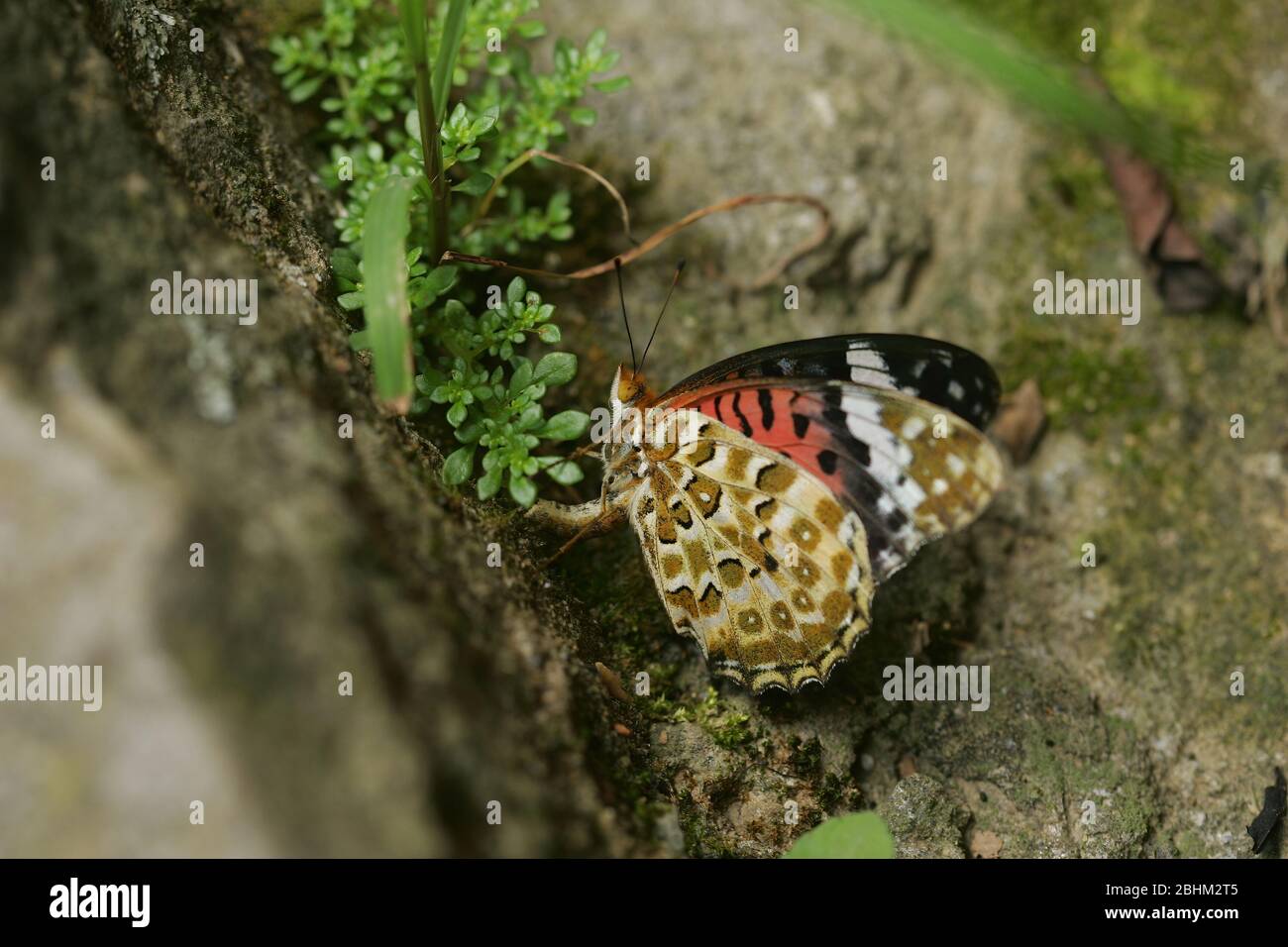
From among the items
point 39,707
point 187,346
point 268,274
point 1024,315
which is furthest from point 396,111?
point 1024,315

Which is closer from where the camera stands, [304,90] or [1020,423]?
[304,90]

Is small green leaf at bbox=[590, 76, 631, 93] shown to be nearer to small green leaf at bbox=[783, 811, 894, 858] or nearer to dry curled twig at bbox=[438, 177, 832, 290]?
dry curled twig at bbox=[438, 177, 832, 290]

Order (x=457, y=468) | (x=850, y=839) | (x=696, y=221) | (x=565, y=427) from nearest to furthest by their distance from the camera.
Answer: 1. (x=850, y=839)
2. (x=457, y=468)
3. (x=565, y=427)
4. (x=696, y=221)

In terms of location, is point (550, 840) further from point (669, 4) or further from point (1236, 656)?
point (669, 4)

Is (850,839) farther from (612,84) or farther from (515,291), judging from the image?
(612,84)

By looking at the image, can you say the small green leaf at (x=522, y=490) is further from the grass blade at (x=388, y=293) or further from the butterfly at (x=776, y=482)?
the grass blade at (x=388, y=293)

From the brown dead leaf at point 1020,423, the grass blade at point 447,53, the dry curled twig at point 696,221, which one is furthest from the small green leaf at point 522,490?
the brown dead leaf at point 1020,423

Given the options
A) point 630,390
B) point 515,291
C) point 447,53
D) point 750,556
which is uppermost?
point 447,53

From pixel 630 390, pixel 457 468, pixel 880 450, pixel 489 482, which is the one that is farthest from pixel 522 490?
pixel 880 450
